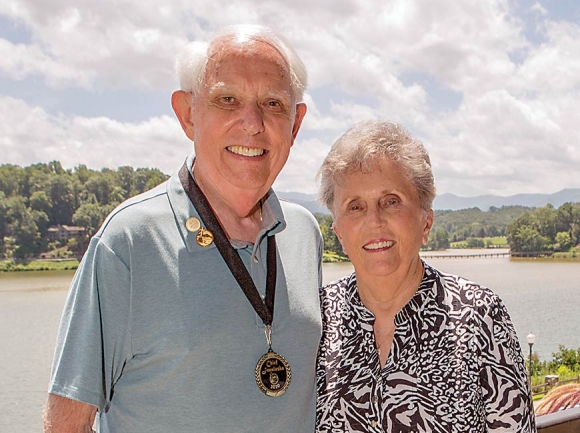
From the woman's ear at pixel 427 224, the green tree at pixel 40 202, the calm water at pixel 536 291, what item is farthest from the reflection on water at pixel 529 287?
the woman's ear at pixel 427 224

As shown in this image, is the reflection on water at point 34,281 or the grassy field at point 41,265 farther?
the grassy field at point 41,265

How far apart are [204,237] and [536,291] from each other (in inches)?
2329

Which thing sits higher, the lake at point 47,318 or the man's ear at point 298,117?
the man's ear at point 298,117

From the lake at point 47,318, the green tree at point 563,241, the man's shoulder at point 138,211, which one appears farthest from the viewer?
the green tree at point 563,241

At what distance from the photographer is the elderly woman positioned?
65.9 inches

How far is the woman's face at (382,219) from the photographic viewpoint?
6.07ft

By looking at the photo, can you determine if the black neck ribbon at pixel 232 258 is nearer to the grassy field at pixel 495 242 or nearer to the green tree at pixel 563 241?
the green tree at pixel 563 241

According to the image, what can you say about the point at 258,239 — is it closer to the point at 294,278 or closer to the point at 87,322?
the point at 294,278

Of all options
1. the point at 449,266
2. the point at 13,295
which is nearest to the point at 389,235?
the point at 13,295

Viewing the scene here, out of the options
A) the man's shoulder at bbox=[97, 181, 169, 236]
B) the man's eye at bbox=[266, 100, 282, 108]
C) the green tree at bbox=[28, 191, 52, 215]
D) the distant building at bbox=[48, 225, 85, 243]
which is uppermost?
the green tree at bbox=[28, 191, 52, 215]

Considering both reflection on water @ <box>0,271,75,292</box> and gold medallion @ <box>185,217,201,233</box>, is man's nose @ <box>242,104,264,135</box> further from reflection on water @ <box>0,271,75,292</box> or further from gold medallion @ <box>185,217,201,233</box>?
reflection on water @ <box>0,271,75,292</box>

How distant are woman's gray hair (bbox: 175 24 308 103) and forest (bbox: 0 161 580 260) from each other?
56.1 metres

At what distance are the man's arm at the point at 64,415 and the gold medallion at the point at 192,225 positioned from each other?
1.76 ft

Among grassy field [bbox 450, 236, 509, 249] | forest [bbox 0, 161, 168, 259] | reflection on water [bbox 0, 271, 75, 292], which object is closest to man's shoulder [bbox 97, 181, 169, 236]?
reflection on water [bbox 0, 271, 75, 292]
